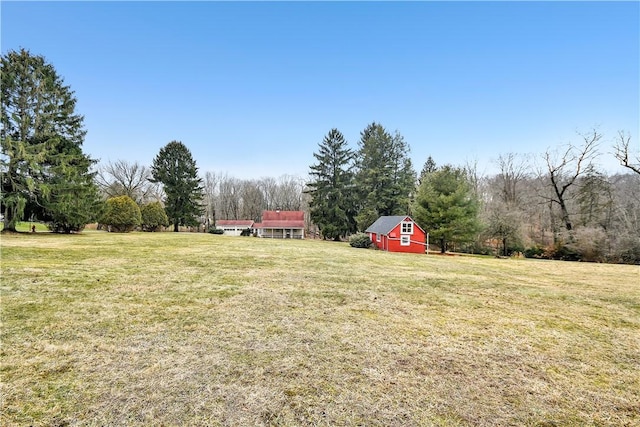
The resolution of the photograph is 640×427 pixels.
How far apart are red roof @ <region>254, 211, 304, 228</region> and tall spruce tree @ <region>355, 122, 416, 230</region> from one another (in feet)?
30.1

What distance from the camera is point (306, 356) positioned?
3227mm

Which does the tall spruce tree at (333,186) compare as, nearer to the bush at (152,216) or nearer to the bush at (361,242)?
the bush at (361,242)

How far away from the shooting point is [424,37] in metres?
14.9

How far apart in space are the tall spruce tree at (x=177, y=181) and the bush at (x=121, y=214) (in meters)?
10.3

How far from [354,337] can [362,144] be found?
119 ft

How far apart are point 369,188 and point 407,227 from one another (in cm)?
1162

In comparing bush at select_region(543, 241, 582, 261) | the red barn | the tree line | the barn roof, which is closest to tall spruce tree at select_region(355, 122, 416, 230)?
the tree line

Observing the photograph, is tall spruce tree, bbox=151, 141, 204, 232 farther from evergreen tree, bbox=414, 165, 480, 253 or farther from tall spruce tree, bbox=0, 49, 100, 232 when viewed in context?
evergreen tree, bbox=414, 165, 480, 253

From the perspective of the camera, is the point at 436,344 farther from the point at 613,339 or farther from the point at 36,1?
the point at 36,1

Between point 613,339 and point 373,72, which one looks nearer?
point 613,339

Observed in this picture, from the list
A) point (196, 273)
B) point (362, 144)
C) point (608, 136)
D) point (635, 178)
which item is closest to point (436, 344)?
point (196, 273)

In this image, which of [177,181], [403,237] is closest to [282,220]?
[177,181]

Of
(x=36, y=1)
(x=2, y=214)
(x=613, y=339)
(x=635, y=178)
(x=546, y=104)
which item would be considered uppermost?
(x=546, y=104)

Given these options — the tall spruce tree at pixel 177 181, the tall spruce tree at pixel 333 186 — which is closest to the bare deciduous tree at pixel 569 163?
the tall spruce tree at pixel 333 186
